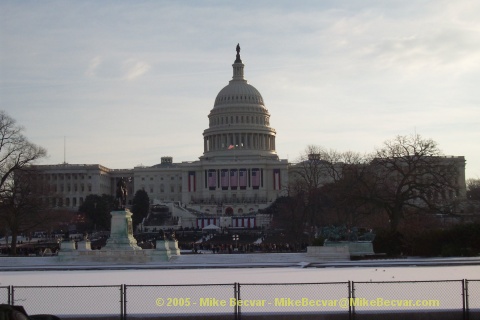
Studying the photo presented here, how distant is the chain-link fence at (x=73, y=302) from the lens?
814 inches

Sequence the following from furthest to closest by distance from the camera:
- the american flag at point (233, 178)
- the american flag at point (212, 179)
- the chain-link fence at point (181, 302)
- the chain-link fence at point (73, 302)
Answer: the american flag at point (233, 178) → the american flag at point (212, 179) → the chain-link fence at point (73, 302) → the chain-link fence at point (181, 302)

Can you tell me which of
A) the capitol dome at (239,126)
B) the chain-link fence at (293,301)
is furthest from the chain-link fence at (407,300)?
the capitol dome at (239,126)

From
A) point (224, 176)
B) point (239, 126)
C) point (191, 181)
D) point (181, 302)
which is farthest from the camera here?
point (239, 126)

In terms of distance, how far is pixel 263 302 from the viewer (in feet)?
72.4

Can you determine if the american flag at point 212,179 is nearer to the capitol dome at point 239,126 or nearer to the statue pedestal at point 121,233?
the capitol dome at point 239,126

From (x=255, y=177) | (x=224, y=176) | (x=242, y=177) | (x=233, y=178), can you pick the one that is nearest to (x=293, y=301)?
(x=255, y=177)

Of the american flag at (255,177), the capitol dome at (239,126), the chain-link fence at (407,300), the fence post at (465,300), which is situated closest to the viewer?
the fence post at (465,300)

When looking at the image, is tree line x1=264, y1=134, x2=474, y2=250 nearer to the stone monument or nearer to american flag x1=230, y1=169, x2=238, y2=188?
the stone monument

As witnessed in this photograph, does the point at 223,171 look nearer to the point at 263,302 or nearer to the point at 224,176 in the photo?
the point at 224,176

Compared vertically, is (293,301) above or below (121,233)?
below

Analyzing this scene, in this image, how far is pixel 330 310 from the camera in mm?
20562

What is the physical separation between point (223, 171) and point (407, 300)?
15229cm

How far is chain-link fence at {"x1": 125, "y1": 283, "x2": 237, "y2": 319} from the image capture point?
2022 centimetres

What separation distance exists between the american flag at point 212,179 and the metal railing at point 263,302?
5774 inches
